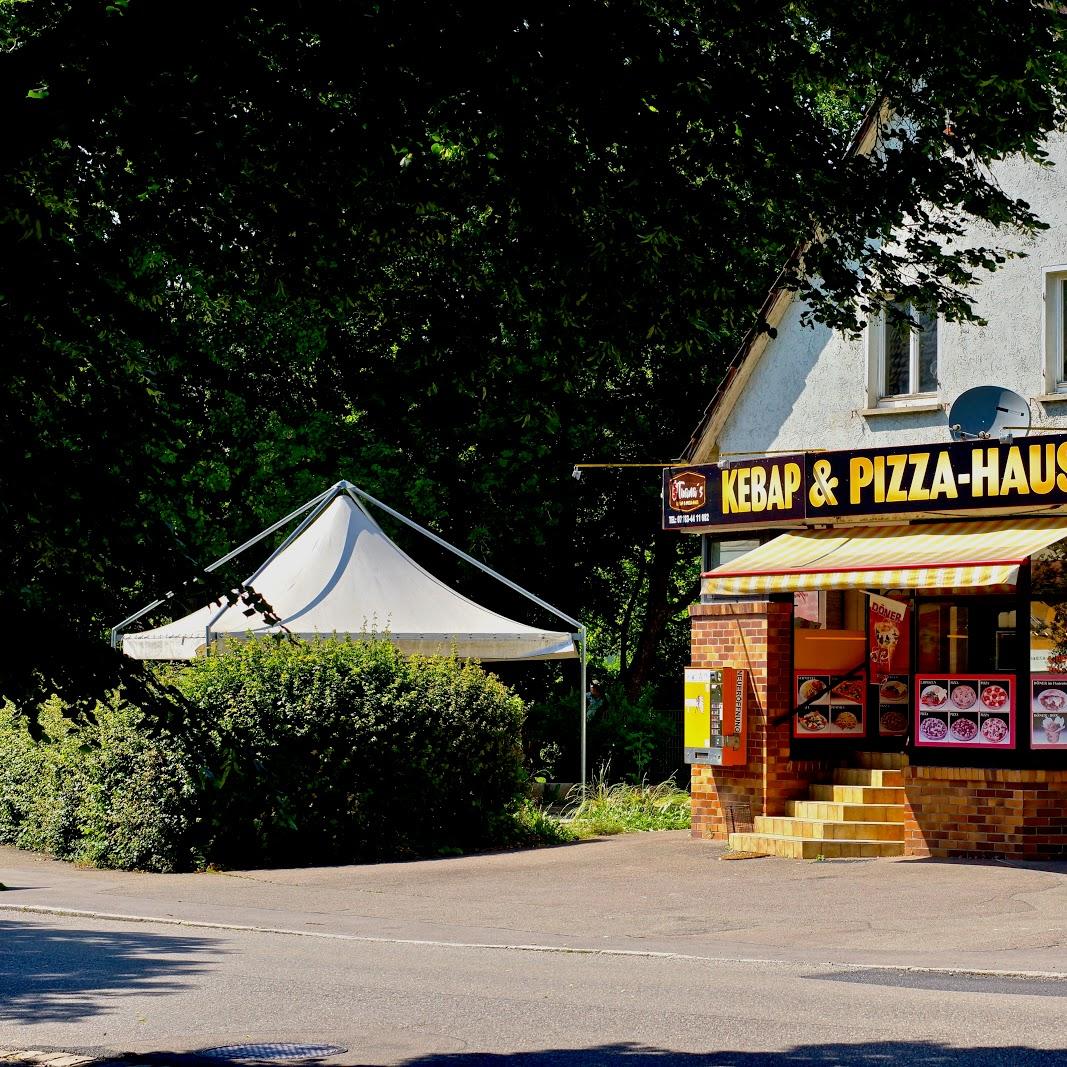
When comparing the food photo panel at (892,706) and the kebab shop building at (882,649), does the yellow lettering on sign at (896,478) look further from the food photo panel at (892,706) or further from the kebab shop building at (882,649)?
the food photo panel at (892,706)

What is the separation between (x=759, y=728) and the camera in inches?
733

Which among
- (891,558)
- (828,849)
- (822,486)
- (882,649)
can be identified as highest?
(822,486)

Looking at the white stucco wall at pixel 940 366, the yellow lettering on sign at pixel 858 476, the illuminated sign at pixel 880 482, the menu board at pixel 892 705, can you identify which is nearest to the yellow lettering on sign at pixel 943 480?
the illuminated sign at pixel 880 482

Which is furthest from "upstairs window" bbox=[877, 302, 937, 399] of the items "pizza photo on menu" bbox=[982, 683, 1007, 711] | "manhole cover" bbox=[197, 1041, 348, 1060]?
"manhole cover" bbox=[197, 1041, 348, 1060]

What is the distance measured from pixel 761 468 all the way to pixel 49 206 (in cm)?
1268

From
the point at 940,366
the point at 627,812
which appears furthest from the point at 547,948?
the point at 627,812

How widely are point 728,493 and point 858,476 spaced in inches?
75.6

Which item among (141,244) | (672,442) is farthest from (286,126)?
(672,442)

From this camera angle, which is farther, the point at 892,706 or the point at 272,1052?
the point at 892,706

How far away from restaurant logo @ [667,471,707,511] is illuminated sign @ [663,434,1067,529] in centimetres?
3

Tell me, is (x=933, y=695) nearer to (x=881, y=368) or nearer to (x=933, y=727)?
(x=933, y=727)

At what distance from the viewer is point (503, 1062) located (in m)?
7.66

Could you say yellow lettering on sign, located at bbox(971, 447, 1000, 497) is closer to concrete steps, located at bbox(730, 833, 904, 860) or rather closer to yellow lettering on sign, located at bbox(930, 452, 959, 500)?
yellow lettering on sign, located at bbox(930, 452, 959, 500)

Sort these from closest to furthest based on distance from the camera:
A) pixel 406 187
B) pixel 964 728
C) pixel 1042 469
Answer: pixel 406 187 → pixel 1042 469 → pixel 964 728
